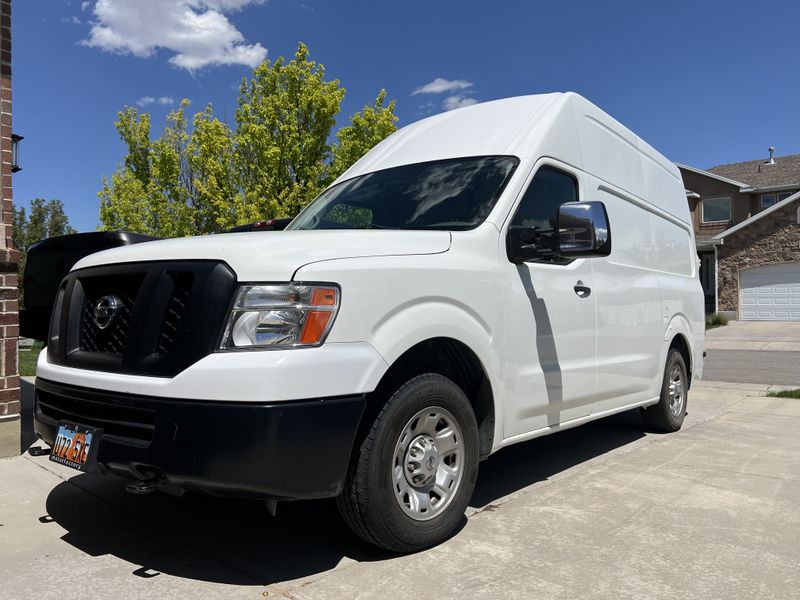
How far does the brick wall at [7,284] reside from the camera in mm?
5008

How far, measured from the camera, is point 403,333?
295cm

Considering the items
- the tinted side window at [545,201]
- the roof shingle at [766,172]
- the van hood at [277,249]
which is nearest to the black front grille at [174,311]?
the van hood at [277,249]

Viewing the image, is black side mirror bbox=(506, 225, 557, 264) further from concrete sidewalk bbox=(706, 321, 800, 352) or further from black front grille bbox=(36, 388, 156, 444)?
concrete sidewalk bbox=(706, 321, 800, 352)

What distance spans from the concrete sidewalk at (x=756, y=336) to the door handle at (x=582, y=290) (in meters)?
15.2

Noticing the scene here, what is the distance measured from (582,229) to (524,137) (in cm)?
84

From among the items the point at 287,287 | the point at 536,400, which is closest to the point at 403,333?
the point at 287,287

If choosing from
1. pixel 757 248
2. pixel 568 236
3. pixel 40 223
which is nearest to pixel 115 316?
pixel 568 236

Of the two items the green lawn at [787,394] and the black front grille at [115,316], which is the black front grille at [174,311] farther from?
the green lawn at [787,394]

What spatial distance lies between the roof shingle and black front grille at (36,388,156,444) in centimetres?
3417

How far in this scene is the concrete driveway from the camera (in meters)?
2.82

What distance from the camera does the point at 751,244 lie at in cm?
2744

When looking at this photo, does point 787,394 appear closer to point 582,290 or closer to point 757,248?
point 582,290

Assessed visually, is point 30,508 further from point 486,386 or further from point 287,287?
point 486,386

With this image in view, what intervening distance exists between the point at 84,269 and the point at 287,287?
4.36 ft
